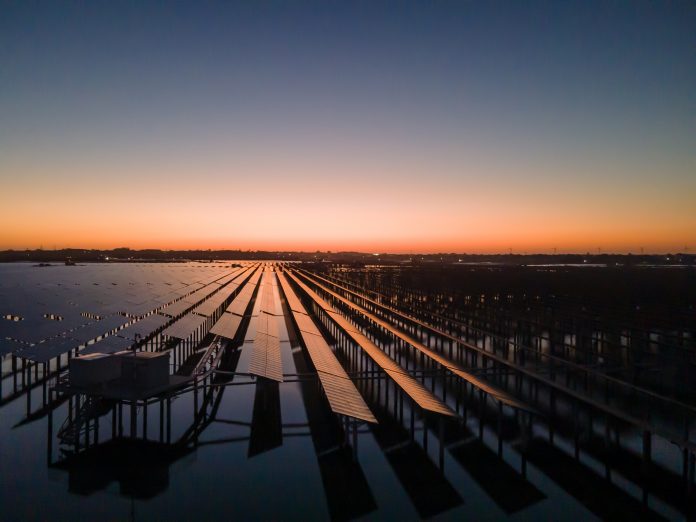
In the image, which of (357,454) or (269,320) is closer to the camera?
(357,454)

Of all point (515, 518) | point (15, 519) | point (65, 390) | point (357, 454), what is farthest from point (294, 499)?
point (65, 390)

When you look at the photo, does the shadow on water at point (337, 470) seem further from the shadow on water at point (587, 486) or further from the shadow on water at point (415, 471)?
the shadow on water at point (587, 486)

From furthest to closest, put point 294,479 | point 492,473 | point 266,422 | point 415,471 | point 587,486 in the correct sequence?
point 266,422
point 415,471
point 492,473
point 294,479
point 587,486

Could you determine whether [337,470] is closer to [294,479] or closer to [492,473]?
[294,479]


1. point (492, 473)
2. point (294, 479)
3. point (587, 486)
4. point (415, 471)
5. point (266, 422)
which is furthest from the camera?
point (266, 422)

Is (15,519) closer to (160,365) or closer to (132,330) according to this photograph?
(160,365)

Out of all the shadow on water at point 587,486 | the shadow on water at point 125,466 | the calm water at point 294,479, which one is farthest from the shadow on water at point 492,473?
the shadow on water at point 125,466

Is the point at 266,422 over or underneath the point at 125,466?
underneath

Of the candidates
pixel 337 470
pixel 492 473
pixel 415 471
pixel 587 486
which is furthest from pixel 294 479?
pixel 587 486
